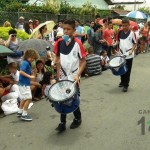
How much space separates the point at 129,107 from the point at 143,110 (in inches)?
14.6

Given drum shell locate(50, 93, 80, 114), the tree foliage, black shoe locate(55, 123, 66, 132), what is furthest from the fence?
drum shell locate(50, 93, 80, 114)

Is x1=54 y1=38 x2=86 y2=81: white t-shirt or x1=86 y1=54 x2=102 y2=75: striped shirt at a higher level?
x1=54 y1=38 x2=86 y2=81: white t-shirt

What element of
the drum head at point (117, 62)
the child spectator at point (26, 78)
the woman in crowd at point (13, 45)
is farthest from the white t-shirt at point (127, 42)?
the child spectator at point (26, 78)

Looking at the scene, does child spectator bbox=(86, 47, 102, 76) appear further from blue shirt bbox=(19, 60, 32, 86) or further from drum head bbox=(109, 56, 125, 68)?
blue shirt bbox=(19, 60, 32, 86)

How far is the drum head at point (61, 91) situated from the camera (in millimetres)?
5585

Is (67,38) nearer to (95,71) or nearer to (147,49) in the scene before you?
(95,71)

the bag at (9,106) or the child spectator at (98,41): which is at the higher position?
the child spectator at (98,41)

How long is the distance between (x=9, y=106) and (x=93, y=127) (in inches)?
83.5

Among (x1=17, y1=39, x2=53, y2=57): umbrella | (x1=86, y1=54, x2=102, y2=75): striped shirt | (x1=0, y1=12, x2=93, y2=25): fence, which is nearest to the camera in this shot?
(x1=17, y1=39, x2=53, y2=57): umbrella

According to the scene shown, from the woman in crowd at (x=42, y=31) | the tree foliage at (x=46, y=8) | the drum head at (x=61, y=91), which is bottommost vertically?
the drum head at (x=61, y=91)

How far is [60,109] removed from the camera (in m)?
5.69

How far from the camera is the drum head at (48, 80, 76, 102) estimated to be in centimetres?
558

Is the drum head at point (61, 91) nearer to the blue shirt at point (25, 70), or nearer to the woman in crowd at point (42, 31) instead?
the blue shirt at point (25, 70)

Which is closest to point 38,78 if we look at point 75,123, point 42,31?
point 42,31
